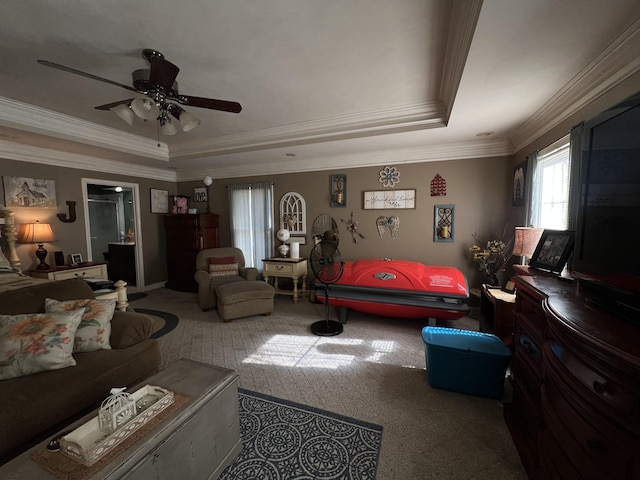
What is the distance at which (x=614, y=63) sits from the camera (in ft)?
4.91

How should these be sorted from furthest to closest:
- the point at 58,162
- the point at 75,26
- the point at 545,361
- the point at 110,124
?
the point at 58,162
the point at 110,124
the point at 75,26
the point at 545,361

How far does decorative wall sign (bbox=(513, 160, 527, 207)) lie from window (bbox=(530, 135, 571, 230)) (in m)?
0.21

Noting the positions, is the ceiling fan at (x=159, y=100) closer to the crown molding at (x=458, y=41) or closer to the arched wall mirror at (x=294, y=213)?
the crown molding at (x=458, y=41)

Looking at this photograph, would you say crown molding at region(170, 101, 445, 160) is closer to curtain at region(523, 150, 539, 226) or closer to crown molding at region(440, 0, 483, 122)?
crown molding at region(440, 0, 483, 122)

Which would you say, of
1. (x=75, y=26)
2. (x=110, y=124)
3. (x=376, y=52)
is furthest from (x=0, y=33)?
(x=376, y=52)

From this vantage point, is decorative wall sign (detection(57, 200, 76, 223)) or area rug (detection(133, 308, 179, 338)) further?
decorative wall sign (detection(57, 200, 76, 223))

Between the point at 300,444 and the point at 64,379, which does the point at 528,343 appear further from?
the point at 64,379

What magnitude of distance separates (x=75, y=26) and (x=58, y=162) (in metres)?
3.08

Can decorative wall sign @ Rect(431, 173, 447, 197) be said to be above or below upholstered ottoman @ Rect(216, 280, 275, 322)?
above

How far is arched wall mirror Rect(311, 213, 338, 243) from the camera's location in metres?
4.25

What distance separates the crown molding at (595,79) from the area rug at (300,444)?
255 centimetres

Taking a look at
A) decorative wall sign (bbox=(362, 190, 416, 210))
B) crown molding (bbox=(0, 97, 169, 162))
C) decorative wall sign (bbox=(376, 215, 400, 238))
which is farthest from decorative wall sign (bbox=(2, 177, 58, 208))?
A: decorative wall sign (bbox=(376, 215, 400, 238))

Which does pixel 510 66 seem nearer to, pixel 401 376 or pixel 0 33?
pixel 401 376

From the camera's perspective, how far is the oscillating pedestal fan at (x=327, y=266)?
2920 millimetres
